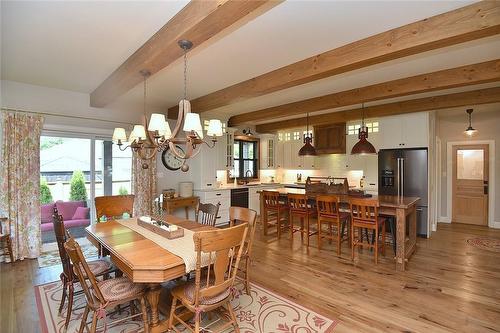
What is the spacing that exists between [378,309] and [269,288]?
1.17 m

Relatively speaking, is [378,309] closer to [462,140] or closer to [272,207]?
[272,207]

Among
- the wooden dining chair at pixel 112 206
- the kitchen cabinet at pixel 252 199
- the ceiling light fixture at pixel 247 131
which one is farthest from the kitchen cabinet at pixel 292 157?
the wooden dining chair at pixel 112 206

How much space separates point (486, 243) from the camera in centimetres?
477

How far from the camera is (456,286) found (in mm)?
3102

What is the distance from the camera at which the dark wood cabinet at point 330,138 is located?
6.64m

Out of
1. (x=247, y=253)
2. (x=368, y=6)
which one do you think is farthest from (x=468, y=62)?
(x=247, y=253)

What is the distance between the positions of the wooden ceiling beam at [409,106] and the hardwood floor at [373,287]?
8.32ft

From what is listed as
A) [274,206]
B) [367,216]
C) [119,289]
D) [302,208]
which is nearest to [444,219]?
[367,216]

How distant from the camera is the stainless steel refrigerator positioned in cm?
520

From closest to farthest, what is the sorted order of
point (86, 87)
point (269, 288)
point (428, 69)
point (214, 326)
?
point (214, 326), point (269, 288), point (428, 69), point (86, 87)

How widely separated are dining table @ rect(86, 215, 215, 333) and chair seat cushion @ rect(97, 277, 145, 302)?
0.10 m

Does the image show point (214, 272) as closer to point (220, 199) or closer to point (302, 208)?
point (302, 208)

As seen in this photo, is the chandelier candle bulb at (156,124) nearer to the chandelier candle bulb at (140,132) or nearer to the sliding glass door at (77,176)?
the chandelier candle bulb at (140,132)

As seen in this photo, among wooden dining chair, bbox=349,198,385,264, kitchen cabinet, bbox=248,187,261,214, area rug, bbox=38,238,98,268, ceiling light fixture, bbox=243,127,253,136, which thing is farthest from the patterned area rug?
area rug, bbox=38,238,98,268
